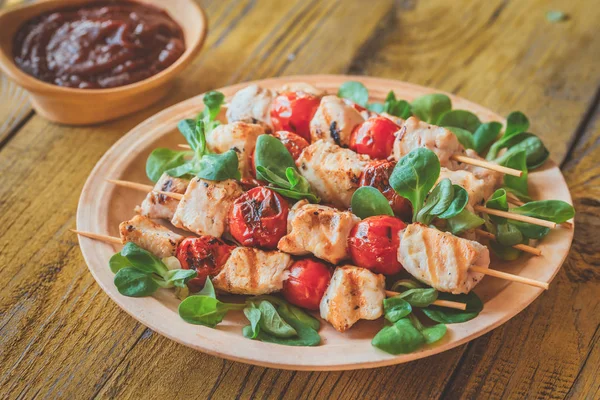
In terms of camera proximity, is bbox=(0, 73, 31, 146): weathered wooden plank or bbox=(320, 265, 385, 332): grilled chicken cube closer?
bbox=(320, 265, 385, 332): grilled chicken cube

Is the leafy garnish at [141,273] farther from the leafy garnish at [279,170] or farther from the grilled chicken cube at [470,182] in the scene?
the grilled chicken cube at [470,182]

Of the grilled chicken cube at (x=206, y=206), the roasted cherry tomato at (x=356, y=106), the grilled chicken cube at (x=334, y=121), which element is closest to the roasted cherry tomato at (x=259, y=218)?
the grilled chicken cube at (x=206, y=206)

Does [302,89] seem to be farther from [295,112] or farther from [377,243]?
[377,243]

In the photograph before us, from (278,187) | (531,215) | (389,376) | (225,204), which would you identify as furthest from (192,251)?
(531,215)

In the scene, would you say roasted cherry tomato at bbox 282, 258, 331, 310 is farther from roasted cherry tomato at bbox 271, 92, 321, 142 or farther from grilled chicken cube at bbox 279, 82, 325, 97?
grilled chicken cube at bbox 279, 82, 325, 97

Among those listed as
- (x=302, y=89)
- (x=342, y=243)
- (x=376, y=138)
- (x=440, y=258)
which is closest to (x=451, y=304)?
(x=440, y=258)

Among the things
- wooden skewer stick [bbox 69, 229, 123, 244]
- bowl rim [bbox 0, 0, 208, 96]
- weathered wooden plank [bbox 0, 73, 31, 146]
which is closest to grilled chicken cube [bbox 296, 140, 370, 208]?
wooden skewer stick [bbox 69, 229, 123, 244]
